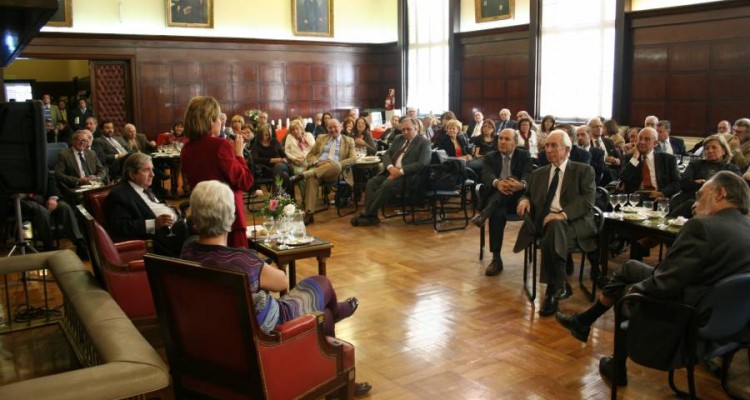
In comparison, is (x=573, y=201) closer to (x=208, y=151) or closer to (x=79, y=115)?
(x=208, y=151)

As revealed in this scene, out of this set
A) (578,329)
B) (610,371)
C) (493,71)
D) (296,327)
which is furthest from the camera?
(493,71)

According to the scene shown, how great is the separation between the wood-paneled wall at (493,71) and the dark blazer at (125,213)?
9.89 m

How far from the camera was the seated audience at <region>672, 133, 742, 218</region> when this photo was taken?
18.1 ft

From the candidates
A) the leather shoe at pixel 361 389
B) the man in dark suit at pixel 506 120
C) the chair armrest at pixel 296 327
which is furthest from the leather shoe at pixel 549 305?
the man in dark suit at pixel 506 120

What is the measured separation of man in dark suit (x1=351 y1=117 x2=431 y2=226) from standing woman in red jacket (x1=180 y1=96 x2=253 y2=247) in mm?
3997

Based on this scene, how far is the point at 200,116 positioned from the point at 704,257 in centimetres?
270

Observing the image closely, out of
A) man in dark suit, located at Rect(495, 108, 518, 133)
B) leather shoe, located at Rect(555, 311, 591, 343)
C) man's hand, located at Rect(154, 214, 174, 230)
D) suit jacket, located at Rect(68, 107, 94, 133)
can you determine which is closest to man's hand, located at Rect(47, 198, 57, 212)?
man's hand, located at Rect(154, 214, 174, 230)

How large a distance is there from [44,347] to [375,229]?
4761 millimetres

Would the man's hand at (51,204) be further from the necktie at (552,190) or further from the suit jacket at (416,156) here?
the necktie at (552,190)

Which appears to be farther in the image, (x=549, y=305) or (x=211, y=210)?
(x=549, y=305)

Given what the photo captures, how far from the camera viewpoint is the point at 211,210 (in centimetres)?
271

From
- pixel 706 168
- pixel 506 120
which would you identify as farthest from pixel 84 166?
pixel 506 120

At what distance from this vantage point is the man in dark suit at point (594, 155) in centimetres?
703

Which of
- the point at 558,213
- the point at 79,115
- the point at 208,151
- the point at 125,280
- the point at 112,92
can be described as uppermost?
the point at 112,92
